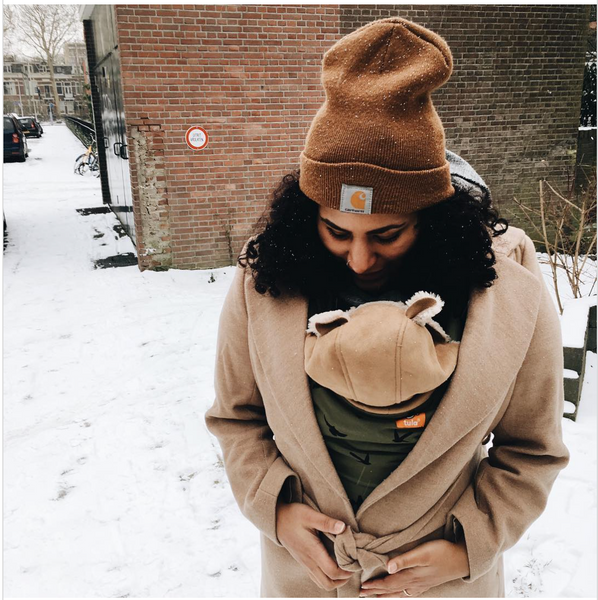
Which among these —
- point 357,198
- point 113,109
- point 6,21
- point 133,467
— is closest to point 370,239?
point 357,198

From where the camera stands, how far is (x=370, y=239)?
115cm

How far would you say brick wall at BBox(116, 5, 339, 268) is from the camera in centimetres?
646

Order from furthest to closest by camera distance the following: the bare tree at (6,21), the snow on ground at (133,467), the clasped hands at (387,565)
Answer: the bare tree at (6,21) < the snow on ground at (133,467) < the clasped hands at (387,565)

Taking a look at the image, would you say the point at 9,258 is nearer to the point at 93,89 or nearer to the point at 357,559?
the point at 93,89

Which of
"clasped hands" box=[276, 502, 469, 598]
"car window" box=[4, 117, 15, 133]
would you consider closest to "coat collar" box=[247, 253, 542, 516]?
"clasped hands" box=[276, 502, 469, 598]

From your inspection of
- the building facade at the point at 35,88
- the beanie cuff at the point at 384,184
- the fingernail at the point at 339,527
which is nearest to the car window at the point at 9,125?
the beanie cuff at the point at 384,184

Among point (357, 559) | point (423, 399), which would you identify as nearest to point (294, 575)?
point (357, 559)

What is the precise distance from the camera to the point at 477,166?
318 inches

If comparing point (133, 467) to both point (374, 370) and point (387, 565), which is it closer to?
point (387, 565)

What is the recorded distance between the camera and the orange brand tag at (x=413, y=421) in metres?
1.15

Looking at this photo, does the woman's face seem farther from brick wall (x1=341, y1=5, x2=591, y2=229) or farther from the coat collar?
brick wall (x1=341, y1=5, x2=591, y2=229)

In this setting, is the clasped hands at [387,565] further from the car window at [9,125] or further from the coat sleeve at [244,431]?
the car window at [9,125]

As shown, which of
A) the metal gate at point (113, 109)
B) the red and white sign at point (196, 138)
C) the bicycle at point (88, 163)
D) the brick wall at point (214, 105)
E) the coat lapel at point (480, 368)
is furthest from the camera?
the bicycle at point (88, 163)

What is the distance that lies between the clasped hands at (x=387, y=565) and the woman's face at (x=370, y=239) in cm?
62
